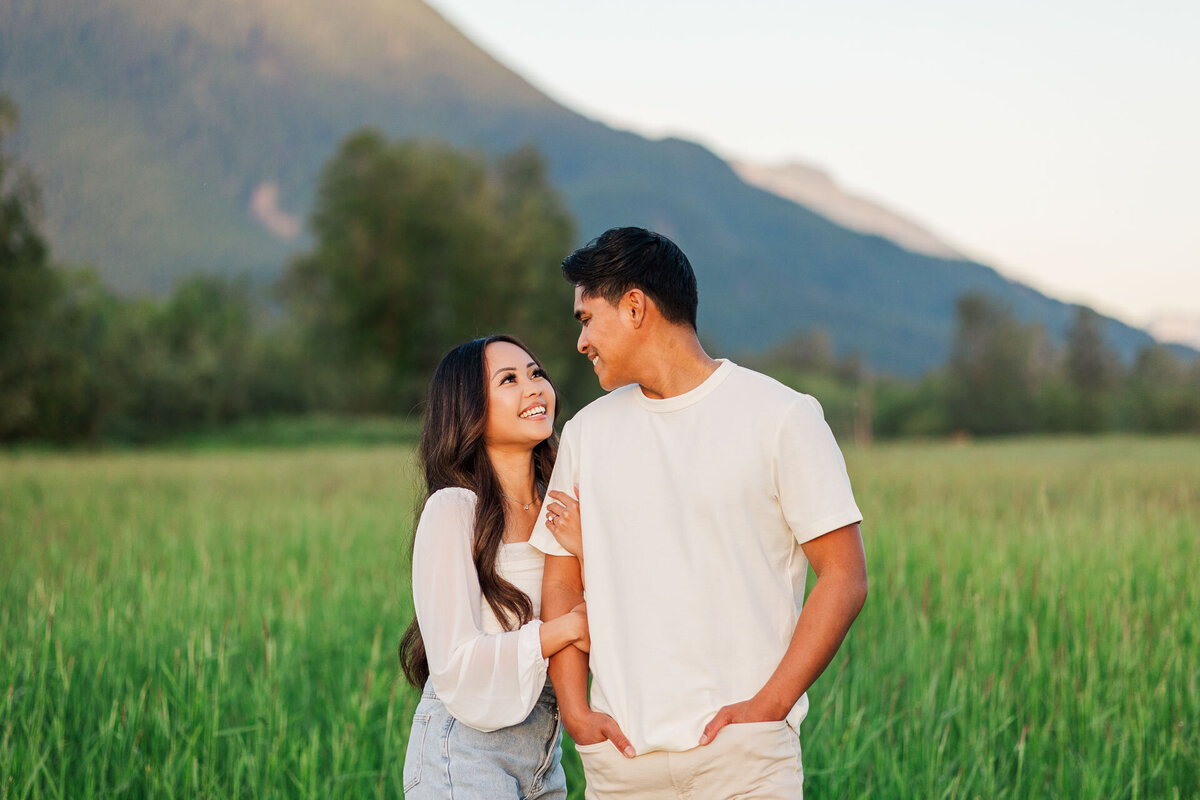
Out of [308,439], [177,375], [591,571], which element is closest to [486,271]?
[308,439]

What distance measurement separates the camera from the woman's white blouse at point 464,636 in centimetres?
243

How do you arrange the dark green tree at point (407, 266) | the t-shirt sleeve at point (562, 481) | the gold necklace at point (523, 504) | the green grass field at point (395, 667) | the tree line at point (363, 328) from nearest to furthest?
the t-shirt sleeve at point (562, 481)
the gold necklace at point (523, 504)
the green grass field at point (395, 667)
the tree line at point (363, 328)
the dark green tree at point (407, 266)

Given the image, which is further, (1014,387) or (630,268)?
(1014,387)

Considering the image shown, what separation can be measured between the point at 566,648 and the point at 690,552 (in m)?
0.45

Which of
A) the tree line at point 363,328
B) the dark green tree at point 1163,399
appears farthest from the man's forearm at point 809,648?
the dark green tree at point 1163,399

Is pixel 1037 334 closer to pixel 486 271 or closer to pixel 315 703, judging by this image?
pixel 486 271

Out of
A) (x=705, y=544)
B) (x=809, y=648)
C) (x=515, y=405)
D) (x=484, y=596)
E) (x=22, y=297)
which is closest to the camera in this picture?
(x=809, y=648)

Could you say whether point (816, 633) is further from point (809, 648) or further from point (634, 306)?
point (634, 306)

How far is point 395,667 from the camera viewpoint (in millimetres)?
4922

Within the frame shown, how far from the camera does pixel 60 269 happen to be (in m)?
32.9

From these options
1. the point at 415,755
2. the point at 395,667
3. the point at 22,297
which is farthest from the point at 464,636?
the point at 22,297

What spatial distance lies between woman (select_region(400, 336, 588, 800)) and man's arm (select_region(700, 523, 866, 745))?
469 mm

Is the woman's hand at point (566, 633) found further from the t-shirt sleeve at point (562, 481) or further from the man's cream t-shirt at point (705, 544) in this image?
the t-shirt sleeve at point (562, 481)

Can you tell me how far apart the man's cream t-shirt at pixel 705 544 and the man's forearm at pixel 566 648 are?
75mm
